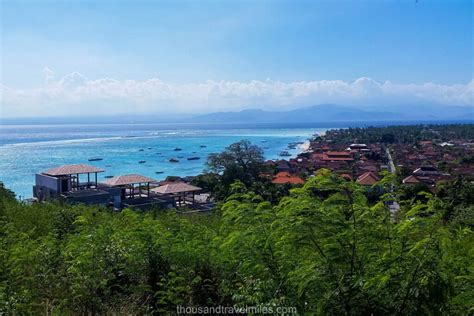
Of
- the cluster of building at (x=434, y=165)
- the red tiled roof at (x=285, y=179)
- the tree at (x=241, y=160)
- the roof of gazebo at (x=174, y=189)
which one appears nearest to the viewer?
the roof of gazebo at (x=174, y=189)

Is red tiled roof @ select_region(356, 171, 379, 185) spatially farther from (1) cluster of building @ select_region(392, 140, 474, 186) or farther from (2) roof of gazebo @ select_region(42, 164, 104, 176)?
(1) cluster of building @ select_region(392, 140, 474, 186)

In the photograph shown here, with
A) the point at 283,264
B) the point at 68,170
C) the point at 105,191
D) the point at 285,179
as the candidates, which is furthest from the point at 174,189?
the point at 283,264

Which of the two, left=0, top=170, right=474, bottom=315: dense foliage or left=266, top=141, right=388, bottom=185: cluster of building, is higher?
left=0, top=170, right=474, bottom=315: dense foliage

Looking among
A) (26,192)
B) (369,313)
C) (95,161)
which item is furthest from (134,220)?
(95,161)

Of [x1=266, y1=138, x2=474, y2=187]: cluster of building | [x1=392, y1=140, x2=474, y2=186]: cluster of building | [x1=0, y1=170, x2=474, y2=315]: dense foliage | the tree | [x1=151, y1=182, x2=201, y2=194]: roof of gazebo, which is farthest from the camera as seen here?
[x1=392, y1=140, x2=474, y2=186]: cluster of building

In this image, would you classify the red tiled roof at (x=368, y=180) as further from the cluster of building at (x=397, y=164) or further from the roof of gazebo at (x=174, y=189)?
the cluster of building at (x=397, y=164)

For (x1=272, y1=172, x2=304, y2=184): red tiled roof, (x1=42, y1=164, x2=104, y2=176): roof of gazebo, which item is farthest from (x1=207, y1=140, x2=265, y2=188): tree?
(x1=42, y1=164, x2=104, y2=176): roof of gazebo

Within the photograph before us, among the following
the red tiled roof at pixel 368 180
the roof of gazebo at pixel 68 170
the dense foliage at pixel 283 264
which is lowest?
the roof of gazebo at pixel 68 170

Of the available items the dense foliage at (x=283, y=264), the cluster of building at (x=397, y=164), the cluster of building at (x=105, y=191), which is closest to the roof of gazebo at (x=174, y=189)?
the cluster of building at (x=105, y=191)

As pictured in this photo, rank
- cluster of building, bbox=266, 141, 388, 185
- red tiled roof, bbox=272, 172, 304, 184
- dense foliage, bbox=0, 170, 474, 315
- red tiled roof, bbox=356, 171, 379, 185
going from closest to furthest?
dense foliage, bbox=0, 170, 474, 315 → red tiled roof, bbox=356, 171, 379, 185 → red tiled roof, bbox=272, 172, 304, 184 → cluster of building, bbox=266, 141, 388, 185
